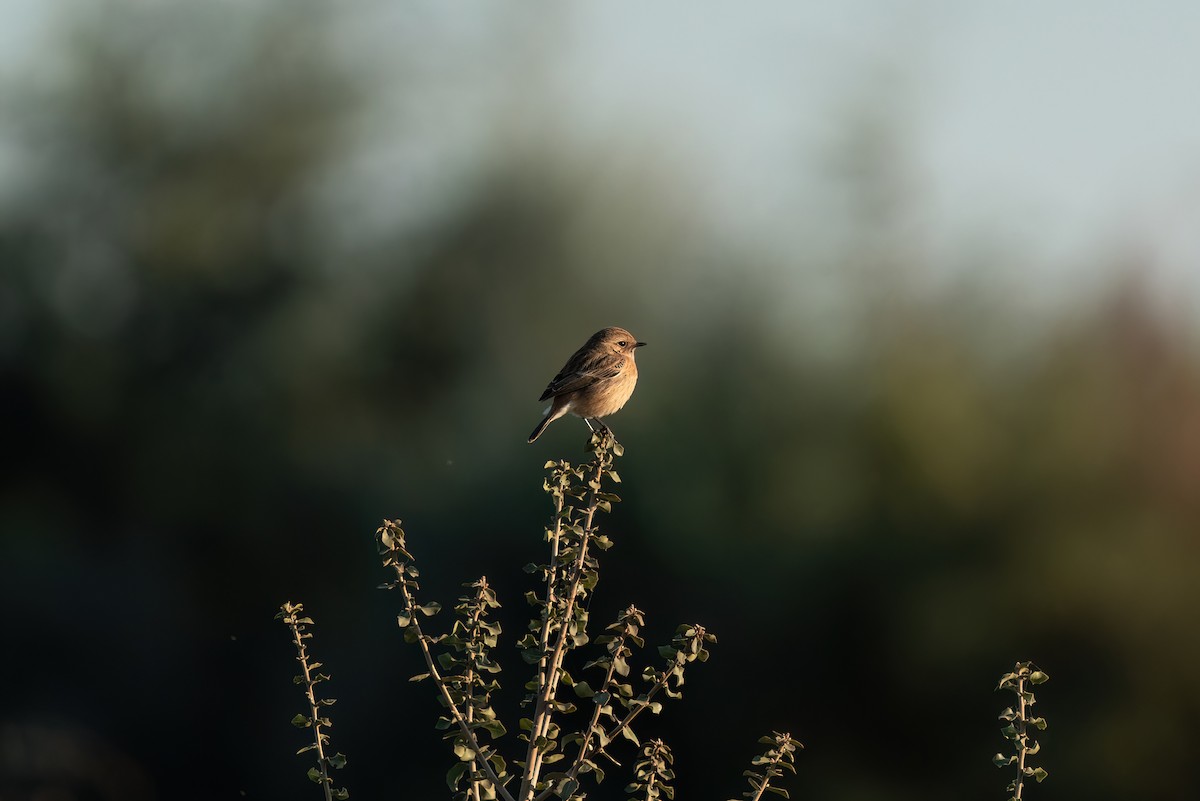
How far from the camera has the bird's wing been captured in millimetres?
7969

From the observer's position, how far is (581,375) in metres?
8.00

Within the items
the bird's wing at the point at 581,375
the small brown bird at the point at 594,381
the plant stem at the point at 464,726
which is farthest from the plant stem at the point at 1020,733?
the bird's wing at the point at 581,375

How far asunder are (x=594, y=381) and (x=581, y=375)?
8 centimetres

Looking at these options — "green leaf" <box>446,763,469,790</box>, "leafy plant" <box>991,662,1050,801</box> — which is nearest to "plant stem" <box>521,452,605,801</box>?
"green leaf" <box>446,763,469,790</box>

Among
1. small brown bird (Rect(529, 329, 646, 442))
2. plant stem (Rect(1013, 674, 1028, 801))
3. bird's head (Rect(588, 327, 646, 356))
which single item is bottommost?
plant stem (Rect(1013, 674, 1028, 801))

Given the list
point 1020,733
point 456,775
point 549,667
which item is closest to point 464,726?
point 456,775

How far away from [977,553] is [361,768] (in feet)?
19.6

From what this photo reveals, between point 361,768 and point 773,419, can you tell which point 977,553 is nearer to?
point 773,419

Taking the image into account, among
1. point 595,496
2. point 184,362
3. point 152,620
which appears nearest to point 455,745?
point 595,496

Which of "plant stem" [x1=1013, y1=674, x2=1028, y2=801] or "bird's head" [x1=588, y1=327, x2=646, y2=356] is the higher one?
"bird's head" [x1=588, y1=327, x2=646, y2=356]

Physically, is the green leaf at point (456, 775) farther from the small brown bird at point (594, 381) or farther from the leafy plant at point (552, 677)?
the small brown bird at point (594, 381)

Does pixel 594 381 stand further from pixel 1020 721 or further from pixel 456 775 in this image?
pixel 1020 721

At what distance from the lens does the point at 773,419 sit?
14.8m

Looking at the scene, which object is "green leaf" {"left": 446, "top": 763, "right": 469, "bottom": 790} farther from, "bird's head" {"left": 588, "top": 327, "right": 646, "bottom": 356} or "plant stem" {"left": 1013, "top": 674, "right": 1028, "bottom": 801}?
"bird's head" {"left": 588, "top": 327, "right": 646, "bottom": 356}
